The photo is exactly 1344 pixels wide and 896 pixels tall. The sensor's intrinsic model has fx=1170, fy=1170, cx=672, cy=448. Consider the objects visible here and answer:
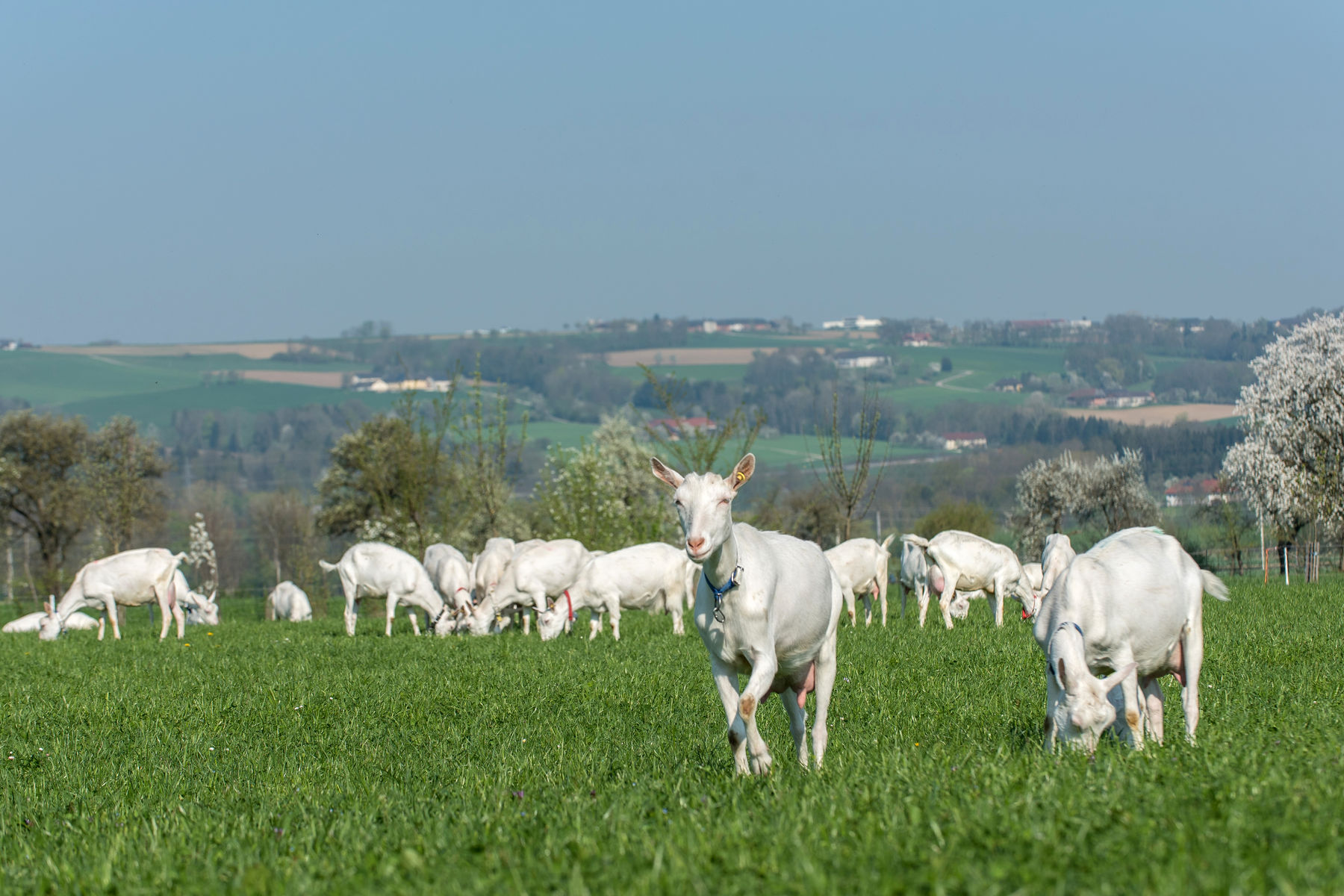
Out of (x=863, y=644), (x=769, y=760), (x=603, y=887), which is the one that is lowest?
(x=863, y=644)

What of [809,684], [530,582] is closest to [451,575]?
Result: [530,582]

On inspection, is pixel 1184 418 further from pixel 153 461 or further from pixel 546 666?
pixel 546 666

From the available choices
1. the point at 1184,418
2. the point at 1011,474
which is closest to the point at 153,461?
the point at 1011,474

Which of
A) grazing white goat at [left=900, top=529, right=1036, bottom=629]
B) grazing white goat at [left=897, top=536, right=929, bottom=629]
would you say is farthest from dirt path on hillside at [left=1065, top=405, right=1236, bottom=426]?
grazing white goat at [left=900, top=529, right=1036, bottom=629]

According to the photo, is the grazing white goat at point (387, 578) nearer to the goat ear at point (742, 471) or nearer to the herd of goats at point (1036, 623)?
the herd of goats at point (1036, 623)

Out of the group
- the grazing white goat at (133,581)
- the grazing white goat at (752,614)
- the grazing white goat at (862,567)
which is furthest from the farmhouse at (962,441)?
the grazing white goat at (752,614)

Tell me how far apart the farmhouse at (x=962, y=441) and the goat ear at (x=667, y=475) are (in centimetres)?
15442

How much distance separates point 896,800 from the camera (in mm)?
5848

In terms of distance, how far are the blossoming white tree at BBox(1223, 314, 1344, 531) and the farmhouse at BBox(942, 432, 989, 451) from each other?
11007 cm

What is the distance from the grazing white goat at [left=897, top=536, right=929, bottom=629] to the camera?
21484 mm

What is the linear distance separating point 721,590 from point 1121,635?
2.94 metres

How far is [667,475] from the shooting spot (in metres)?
7.95

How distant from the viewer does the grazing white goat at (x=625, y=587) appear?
22.0m

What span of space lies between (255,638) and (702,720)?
13.4 metres
